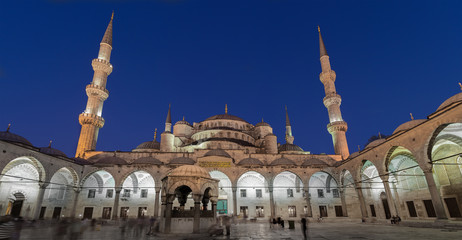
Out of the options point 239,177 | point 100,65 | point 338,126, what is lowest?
point 239,177

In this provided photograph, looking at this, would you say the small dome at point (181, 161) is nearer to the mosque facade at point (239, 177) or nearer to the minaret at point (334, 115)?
the mosque facade at point (239, 177)

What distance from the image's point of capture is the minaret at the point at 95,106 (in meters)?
26.9

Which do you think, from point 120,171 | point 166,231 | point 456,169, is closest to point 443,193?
point 456,169

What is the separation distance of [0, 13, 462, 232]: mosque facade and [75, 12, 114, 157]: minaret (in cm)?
14

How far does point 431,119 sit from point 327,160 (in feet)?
52.6

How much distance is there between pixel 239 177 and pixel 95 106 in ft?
66.1

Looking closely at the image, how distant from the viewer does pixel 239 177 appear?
878 inches

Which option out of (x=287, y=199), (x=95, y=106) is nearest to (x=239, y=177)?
(x=287, y=199)

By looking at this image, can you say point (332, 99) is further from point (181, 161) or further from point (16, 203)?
point (16, 203)

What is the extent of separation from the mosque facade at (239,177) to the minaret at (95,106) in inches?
5.3

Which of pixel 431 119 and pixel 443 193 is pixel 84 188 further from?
pixel 443 193

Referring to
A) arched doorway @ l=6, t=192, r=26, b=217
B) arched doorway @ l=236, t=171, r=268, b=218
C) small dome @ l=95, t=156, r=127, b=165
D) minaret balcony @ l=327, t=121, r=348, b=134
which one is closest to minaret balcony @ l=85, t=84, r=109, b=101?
small dome @ l=95, t=156, r=127, b=165

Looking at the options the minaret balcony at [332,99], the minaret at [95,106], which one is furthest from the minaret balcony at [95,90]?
the minaret balcony at [332,99]

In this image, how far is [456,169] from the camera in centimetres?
1595
